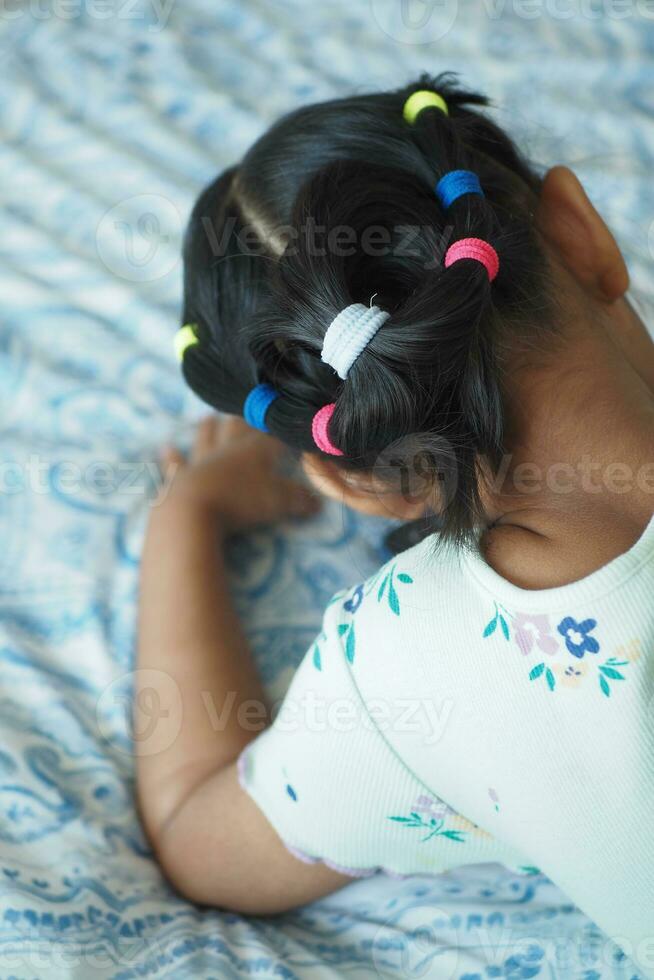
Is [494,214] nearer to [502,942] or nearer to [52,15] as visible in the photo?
[502,942]

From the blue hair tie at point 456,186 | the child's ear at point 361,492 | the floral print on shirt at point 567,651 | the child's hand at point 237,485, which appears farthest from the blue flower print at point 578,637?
the child's hand at point 237,485

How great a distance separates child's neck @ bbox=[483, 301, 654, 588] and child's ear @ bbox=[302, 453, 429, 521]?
76 mm

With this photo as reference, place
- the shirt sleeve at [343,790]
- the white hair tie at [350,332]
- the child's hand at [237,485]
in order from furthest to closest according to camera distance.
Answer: the child's hand at [237,485] < the shirt sleeve at [343,790] < the white hair tie at [350,332]

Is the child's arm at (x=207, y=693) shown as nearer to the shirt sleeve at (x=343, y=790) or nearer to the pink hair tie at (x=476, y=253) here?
the shirt sleeve at (x=343, y=790)

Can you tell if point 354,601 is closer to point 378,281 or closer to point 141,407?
point 378,281

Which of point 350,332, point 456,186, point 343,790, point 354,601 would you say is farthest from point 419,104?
point 343,790

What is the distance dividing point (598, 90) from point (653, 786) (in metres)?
0.88

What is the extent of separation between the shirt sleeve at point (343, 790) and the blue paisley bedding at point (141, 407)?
67mm

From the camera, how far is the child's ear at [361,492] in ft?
1.94

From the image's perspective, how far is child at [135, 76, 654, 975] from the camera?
19.0 inches

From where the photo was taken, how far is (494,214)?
519 millimetres

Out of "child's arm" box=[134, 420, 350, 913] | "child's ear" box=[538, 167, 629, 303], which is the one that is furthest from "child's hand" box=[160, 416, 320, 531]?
"child's ear" box=[538, 167, 629, 303]

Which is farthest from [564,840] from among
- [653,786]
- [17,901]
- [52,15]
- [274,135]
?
[52,15]

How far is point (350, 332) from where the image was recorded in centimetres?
47
